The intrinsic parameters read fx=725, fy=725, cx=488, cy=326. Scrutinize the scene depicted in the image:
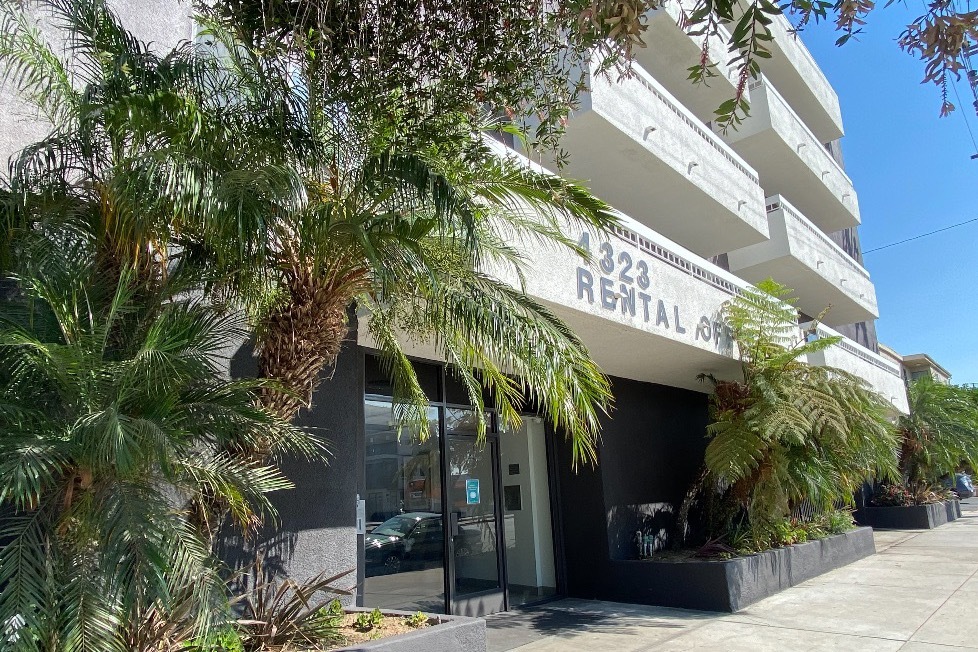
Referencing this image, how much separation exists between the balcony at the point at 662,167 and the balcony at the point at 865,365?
10.2ft

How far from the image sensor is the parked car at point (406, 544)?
8.73 m

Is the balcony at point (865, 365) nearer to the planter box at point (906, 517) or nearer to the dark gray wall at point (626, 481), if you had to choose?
the planter box at point (906, 517)

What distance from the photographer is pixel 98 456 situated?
3.71 metres

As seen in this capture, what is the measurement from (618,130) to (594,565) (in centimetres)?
718

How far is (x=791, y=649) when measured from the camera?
25.4 feet

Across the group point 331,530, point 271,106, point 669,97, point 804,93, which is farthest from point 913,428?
point 271,106

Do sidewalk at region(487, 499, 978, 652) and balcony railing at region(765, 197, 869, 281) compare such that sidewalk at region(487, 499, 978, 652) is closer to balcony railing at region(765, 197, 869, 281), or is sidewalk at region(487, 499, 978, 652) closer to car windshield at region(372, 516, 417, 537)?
car windshield at region(372, 516, 417, 537)

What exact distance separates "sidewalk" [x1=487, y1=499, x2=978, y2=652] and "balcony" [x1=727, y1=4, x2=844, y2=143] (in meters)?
13.4

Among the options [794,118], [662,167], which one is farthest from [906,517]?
[662,167]

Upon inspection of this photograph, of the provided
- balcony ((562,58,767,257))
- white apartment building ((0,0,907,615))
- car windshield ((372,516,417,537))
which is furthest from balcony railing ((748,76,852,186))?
car windshield ((372,516,417,537))

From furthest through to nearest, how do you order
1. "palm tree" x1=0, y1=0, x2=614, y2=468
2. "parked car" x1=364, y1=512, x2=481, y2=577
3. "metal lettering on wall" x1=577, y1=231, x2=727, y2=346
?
1. "metal lettering on wall" x1=577, y1=231, x2=727, y2=346
2. "parked car" x1=364, y1=512, x2=481, y2=577
3. "palm tree" x1=0, y1=0, x2=614, y2=468

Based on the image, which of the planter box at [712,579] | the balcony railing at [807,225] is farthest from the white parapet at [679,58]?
the planter box at [712,579]

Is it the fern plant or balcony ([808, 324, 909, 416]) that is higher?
balcony ([808, 324, 909, 416])

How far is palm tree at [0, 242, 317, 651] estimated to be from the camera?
3760 millimetres
